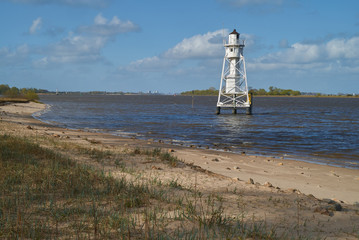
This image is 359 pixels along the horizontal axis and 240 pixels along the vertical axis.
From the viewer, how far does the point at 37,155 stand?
10.0 meters

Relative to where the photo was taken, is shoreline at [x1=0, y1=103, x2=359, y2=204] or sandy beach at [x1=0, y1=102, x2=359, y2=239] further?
shoreline at [x1=0, y1=103, x2=359, y2=204]

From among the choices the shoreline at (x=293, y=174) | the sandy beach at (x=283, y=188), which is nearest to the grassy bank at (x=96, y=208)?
the sandy beach at (x=283, y=188)

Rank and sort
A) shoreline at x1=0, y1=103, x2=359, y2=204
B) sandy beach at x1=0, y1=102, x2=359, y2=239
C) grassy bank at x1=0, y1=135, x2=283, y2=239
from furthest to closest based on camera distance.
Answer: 1. shoreline at x1=0, y1=103, x2=359, y2=204
2. sandy beach at x1=0, y1=102, x2=359, y2=239
3. grassy bank at x1=0, y1=135, x2=283, y2=239

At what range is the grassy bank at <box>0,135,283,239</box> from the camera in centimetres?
486

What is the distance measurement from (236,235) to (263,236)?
0.42 meters

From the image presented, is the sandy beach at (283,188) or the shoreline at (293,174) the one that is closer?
the sandy beach at (283,188)

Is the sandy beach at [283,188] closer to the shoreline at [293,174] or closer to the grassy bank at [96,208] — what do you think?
the shoreline at [293,174]

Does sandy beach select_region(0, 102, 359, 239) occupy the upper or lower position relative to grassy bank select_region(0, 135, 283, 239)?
lower

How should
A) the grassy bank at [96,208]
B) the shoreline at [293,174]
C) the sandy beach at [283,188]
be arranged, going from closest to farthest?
the grassy bank at [96,208]
the sandy beach at [283,188]
the shoreline at [293,174]

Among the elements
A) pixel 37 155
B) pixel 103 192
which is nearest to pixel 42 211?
pixel 103 192

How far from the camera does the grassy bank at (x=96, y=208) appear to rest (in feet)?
16.0

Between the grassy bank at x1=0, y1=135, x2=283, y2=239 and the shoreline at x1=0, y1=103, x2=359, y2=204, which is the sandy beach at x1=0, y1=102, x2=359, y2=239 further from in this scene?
the grassy bank at x1=0, y1=135, x2=283, y2=239

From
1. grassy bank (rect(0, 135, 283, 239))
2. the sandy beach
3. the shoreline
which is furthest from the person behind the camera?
the shoreline

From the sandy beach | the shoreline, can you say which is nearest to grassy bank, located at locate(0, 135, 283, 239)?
the sandy beach
